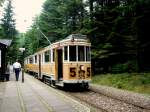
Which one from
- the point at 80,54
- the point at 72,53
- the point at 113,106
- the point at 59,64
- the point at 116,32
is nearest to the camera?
the point at 113,106

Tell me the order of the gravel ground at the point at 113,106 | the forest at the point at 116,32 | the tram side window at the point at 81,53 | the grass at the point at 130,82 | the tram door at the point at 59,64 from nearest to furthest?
the gravel ground at the point at 113,106, the grass at the point at 130,82, the tram side window at the point at 81,53, the tram door at the point at 59,64, the forest at the point at 116,32

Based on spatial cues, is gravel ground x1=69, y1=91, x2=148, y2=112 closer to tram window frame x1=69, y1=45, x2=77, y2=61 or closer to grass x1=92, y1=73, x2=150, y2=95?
grass x1=92, y1=73, x2=150, y2=95

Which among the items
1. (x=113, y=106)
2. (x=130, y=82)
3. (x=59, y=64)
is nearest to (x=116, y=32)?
(x=130, y=82)

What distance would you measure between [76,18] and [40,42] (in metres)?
24.0

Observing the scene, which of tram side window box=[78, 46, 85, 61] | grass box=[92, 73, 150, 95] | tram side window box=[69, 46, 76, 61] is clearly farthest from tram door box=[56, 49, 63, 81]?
grass box=[92, 73, 150, 95]

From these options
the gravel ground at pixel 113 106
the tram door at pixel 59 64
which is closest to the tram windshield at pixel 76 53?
the tram door at pixel 59 64

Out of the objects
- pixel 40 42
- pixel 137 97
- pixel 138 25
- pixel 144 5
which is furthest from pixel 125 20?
pixel 40 42

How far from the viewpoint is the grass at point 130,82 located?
20109 millimetres

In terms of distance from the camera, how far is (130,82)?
2212cm

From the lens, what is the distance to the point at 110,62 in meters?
30.0

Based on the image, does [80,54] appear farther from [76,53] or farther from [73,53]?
[73,53]

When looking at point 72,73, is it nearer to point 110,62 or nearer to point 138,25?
point 138,25

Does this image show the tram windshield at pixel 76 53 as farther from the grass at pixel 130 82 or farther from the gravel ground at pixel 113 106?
the gravel ground at pixel 113 106

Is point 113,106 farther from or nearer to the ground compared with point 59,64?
nearer to the ground
